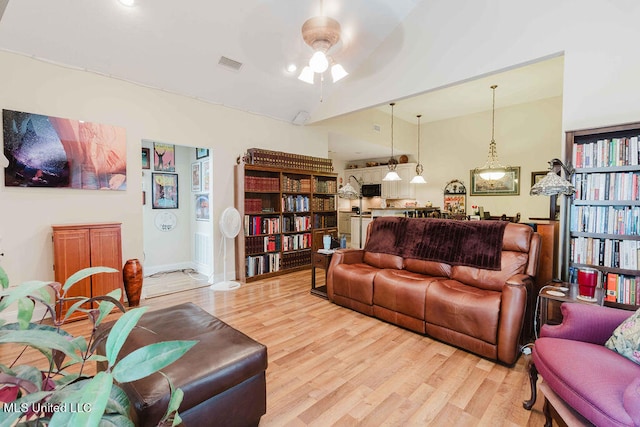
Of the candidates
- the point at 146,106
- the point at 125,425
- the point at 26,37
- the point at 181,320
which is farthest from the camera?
the point at 146,106

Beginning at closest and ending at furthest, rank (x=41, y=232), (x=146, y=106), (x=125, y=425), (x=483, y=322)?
(x=125, y=425) < (x=483, y=322) < (x=41, y=232) < (x=146, y=106)

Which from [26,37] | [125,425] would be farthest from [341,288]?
[26,37]

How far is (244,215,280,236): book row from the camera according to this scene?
437cm

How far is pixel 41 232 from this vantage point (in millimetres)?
2934

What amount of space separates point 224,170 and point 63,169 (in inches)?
72.5

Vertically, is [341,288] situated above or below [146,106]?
below

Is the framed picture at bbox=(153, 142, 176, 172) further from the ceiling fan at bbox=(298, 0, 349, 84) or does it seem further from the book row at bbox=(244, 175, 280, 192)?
the ceiling fan at bbox=(298, 0, 349, 84)

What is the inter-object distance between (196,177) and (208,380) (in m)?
4.20

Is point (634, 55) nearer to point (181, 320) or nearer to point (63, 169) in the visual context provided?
point (181, 320)

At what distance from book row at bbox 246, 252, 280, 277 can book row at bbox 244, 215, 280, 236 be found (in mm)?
384

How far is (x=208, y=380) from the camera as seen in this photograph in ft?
4.29

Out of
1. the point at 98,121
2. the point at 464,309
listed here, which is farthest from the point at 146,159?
the point at 464,309

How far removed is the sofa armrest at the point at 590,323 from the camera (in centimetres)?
156

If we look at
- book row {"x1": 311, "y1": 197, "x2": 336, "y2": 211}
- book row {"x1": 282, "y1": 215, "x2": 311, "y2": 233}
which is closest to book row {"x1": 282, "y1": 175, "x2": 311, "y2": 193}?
book row {"x1": 311, "y1": 197, "x2": 336, "y2": 211}
